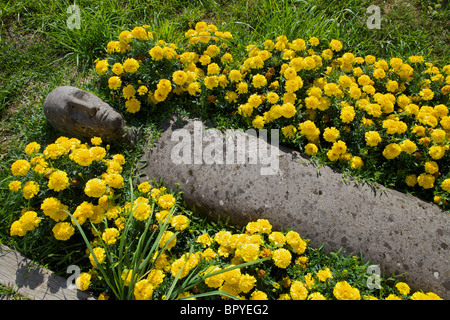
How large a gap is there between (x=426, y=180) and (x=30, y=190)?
3.28 meters

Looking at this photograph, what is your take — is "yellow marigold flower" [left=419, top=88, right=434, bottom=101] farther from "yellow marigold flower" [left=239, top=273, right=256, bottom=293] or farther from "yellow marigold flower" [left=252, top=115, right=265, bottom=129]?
"yellow marigold flower" [left=239, top=273, right=256, bottom=293]

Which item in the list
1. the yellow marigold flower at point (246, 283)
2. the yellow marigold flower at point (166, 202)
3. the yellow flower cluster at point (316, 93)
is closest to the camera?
the yellow marigold flower at point (246, 283)

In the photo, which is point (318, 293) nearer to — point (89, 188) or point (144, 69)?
point (89, 188)

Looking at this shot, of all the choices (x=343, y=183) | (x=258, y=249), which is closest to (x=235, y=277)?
(x=258, y=249)

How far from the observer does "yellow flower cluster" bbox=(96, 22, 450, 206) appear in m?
2.71

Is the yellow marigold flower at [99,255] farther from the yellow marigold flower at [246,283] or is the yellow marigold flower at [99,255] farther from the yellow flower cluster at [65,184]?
the yellow marigold flower at [246,283]

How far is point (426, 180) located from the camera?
2.60m

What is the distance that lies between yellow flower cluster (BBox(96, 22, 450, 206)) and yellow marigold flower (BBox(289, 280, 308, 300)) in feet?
3.81

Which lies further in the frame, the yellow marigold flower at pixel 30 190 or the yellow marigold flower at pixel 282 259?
the yellow marigold flower at pixel 30 190

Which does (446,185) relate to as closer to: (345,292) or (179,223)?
(345,292)

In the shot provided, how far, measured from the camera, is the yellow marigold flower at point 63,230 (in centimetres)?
229

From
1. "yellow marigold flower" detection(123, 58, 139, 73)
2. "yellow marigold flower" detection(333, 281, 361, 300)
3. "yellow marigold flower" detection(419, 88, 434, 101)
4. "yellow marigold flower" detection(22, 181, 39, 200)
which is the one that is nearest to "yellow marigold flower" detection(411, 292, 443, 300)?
"yellow marigold flower" detection(333, 281, 361, 300)

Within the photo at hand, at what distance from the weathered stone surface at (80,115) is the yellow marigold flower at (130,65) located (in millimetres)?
426

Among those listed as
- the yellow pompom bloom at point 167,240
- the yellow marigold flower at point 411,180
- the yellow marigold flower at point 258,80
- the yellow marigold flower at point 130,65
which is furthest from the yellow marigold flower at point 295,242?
the yellow marigold flower at point 130,65
